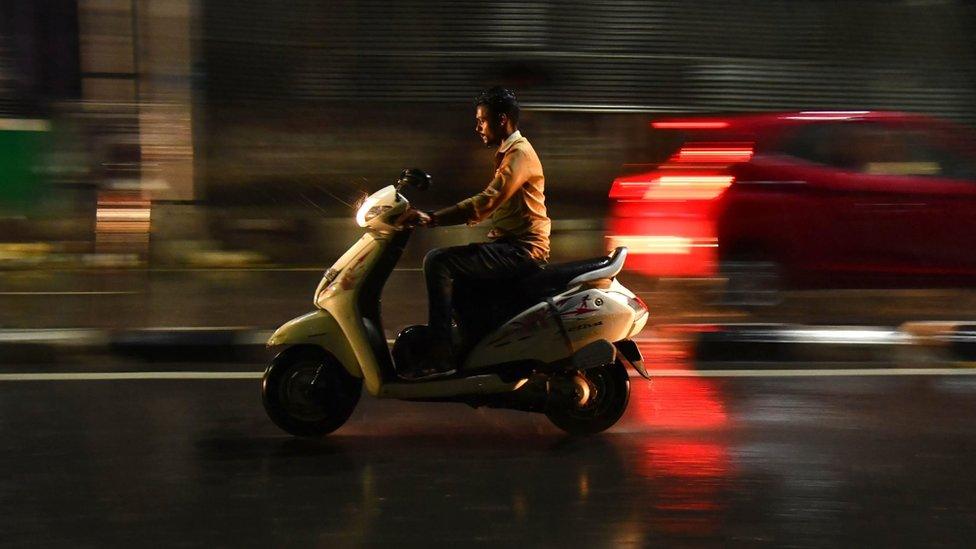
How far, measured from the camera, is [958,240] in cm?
934

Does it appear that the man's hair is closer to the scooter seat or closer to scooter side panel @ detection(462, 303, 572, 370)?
the scooter seat

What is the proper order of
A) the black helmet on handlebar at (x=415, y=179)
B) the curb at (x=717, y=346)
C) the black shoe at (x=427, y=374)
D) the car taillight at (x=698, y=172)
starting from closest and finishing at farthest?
the black helmet on handlebar at (x=415, y=179), the black shoe at (x=427, y=374), the curb at (x=717, y=346), the car taillight at (x=698, y=172)

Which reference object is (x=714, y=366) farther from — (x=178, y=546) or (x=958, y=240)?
(x=178, y=546)

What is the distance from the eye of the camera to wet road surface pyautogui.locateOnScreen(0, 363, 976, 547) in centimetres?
464

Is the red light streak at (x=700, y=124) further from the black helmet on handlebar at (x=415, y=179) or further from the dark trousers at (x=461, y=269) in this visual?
the black helmet on handlebar at (x=415, y=179)

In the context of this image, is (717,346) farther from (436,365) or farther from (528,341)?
(436,365)

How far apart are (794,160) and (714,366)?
2163 millimetres

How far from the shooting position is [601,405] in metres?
6.04

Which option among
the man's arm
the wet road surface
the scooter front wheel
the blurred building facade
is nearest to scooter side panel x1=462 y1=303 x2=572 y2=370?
the wet road surface

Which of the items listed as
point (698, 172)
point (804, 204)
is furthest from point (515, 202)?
point (804, 204)

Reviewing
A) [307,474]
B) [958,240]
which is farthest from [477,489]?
[958,240]

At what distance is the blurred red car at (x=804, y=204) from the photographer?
9156mm

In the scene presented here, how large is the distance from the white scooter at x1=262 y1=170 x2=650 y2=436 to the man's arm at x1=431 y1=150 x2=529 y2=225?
25 cm

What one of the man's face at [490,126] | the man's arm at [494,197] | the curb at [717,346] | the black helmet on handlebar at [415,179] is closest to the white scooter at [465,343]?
the black helmet on handlebar at [415,179]
